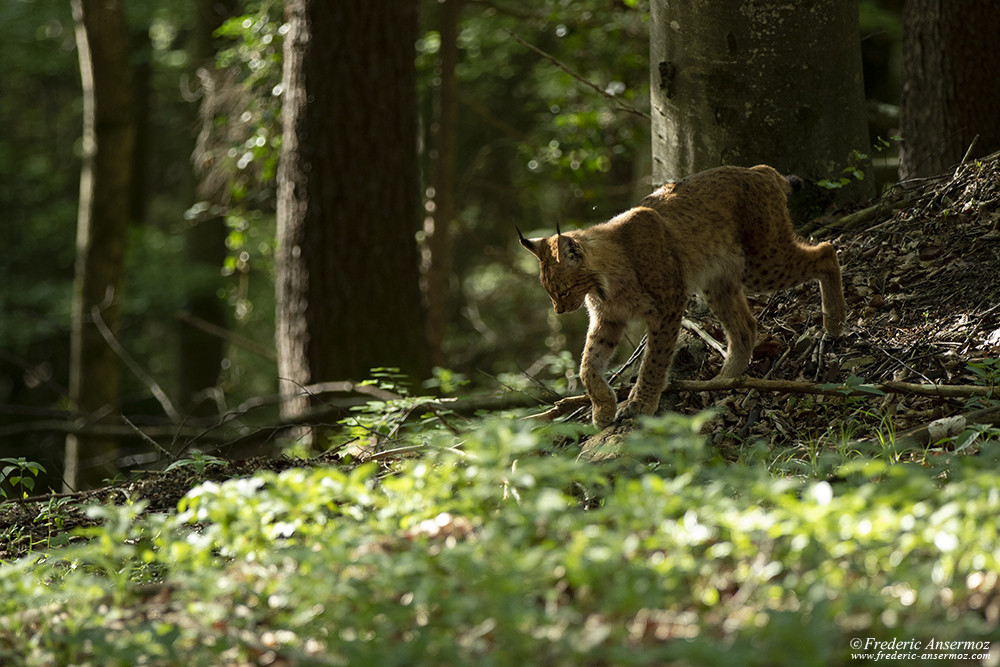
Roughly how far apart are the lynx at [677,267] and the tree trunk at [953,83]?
185 centimetres

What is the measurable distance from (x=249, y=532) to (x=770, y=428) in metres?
2.71

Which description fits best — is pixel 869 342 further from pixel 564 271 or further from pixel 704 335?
pixel 564 271

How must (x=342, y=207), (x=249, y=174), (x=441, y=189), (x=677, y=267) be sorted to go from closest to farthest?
(x=677, y=267), (x=342, y=207), (x=249, y=174), (x=441, y=189)

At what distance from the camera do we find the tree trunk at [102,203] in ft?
34.6

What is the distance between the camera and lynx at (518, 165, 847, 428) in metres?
5.02

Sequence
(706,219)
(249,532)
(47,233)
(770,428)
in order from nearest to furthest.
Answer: (249,532), (770,428), (706,219), (47,233)

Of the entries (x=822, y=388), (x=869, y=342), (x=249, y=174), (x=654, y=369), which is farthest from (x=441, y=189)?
(x=822, y=388)

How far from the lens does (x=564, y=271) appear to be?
5.00 metres

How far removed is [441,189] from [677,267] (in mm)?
5880

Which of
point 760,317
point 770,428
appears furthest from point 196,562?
point 760,317

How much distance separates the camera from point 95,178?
10.8 m

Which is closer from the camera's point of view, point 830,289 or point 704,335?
point 830,289

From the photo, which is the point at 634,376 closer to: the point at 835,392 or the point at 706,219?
the point at 706,219

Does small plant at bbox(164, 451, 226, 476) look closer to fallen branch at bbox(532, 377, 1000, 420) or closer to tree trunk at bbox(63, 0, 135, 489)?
fallen branch at bbox(532, 377, 1000, 420)
